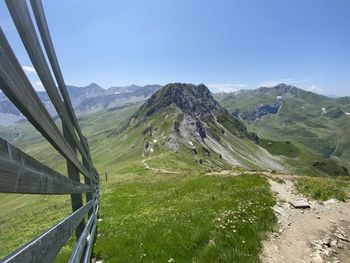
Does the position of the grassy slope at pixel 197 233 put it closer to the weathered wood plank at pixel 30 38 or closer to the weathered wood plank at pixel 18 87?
the weathered wood plank at pixel 30 38

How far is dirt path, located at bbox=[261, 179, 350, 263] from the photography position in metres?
12.2

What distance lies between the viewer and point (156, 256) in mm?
11648

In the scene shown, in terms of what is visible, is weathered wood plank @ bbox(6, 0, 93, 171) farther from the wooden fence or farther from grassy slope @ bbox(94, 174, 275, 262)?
grassy slope @ bbox(94, 174, 275, 262)

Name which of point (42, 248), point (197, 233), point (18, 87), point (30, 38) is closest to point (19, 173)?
point (18, 87)

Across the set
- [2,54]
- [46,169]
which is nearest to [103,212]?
Answer: [46,169]

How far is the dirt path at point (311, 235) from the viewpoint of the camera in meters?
12.2

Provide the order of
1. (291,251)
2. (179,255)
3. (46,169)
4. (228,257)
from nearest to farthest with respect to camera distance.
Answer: (46,169)
(228,257)
(179,255)
(291,251)

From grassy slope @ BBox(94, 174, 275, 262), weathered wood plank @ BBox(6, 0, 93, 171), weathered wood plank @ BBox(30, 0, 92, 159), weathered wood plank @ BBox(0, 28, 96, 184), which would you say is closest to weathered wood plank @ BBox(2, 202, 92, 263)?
weathered wood plank @ BBox(0, 28, 96, 184)

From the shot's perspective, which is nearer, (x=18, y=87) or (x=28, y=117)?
(x=18, y=87)

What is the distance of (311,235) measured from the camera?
576 inches

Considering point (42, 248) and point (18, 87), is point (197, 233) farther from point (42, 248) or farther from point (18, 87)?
point (18, 87)

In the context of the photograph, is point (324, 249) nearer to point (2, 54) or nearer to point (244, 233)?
point (244, 233)

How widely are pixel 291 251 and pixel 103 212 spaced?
1524cm

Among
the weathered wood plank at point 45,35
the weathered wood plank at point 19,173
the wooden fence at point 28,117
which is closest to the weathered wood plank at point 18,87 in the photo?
the wooden fence at point 28,117
